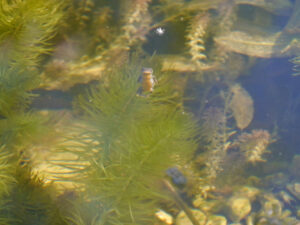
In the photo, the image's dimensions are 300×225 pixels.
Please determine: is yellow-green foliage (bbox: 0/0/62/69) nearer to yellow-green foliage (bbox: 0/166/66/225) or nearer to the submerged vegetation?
the submerged vegetation

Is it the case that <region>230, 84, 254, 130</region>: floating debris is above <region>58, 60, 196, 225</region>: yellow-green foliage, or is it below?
below

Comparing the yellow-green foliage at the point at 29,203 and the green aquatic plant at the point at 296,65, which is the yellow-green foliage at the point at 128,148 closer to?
the yellow-green foliage at the point at 29,203

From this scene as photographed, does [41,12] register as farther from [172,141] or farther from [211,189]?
[211,189]

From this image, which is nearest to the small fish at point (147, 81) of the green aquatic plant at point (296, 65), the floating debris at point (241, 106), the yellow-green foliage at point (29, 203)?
the yellow-green foliage at point (29, 203)

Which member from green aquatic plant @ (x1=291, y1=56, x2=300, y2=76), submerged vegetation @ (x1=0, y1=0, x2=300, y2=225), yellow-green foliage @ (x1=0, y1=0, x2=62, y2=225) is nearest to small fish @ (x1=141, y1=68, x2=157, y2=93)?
submerged vegetation @ (x1=0, y1=0, x2=300, y2=225)

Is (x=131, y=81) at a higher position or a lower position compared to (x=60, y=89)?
higher

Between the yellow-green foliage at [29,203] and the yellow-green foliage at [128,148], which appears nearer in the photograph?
the yellow-green foliage at [128,148]

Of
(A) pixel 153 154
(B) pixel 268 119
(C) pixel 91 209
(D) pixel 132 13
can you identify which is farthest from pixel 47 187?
(B) pixel 268 119
